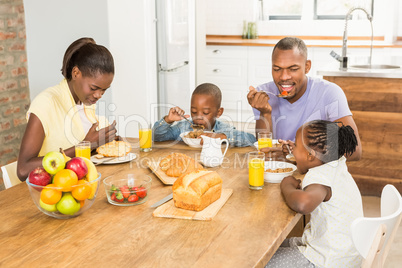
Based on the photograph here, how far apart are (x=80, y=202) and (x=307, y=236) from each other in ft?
2.65

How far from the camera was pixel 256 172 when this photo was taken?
1846 millimetres

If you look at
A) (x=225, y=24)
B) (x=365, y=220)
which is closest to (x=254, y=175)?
(x=365, y=220)

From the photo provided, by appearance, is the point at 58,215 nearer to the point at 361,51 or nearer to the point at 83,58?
the point at 83,58

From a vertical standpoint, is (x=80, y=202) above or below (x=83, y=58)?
below

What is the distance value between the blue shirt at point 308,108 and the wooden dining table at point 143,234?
80 centimetres

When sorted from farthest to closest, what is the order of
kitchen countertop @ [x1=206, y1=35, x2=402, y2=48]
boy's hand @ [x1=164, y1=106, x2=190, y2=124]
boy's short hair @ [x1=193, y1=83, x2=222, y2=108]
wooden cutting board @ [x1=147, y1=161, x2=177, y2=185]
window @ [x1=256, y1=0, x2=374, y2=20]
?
window @ [x1=256, y1=0, x2=374, y2=20], kitchen countertop @ [x1=206, y1=35, x2=402, y2=48], boy's short hair @ [x1=193, y1=83, x2=222, y2=108], boy's hand @ [x1=164, y1=106, x2=190, y2=124], wooden cutting board @ [x1=147, y1=161, x2=177, y2=185]

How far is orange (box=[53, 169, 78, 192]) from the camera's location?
5.00 feet

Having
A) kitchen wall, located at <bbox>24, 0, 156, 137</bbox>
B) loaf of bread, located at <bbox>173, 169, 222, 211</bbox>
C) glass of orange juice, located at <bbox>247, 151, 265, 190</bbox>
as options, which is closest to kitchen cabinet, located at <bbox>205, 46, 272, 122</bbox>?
kitchen wall, located at <bbox>24, 0, 156, 137</bbox>

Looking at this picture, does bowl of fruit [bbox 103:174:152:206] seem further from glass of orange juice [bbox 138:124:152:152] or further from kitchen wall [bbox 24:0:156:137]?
kitchen wall [bbox 24:0:156:137]

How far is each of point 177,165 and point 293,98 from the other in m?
0.93

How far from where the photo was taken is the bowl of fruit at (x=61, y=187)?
5.00 feet

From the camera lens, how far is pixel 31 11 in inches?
140

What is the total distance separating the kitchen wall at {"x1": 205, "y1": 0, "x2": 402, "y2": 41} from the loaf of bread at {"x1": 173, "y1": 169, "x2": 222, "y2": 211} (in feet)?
15.3

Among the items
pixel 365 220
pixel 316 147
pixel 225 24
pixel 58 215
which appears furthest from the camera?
pixel 225 24
